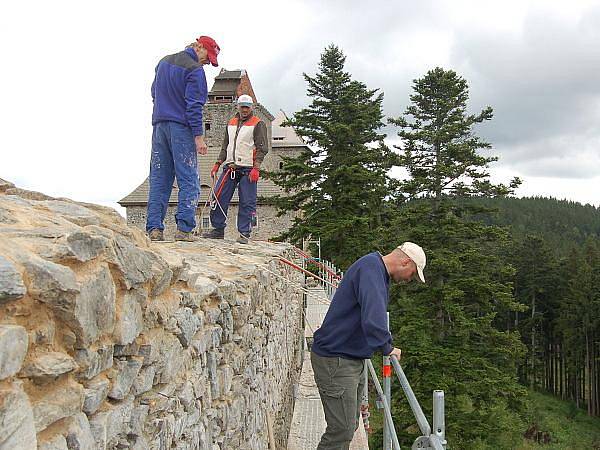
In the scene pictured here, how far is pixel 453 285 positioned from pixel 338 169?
6579mm

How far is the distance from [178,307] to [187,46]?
11.0ft

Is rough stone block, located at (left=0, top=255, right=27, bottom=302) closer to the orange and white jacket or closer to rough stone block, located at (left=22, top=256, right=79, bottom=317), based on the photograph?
rough stone block, located at (left=22, top=256, right=79, bottom=317)

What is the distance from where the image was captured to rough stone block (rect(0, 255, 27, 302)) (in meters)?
1.39

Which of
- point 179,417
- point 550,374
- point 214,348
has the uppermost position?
point 214,348

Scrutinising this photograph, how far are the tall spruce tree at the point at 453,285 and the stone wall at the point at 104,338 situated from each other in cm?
1519

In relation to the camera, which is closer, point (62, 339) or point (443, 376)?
point (62, 339)

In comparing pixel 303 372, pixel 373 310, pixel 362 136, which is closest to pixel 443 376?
pixel 303 372

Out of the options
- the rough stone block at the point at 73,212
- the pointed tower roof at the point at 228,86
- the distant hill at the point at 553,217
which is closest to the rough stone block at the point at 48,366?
the rough stone block at the point at 73,212

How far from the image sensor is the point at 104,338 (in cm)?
188

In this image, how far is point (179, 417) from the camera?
2.53m

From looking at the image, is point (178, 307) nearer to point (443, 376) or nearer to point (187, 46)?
point (187, 46)

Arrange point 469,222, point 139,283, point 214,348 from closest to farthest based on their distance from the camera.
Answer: point 139,283 < point 214,348 < point 469,222

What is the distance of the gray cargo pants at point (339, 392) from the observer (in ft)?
12.1

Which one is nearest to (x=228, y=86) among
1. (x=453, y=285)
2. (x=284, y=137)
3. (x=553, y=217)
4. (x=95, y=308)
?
(x=284, y=137)
